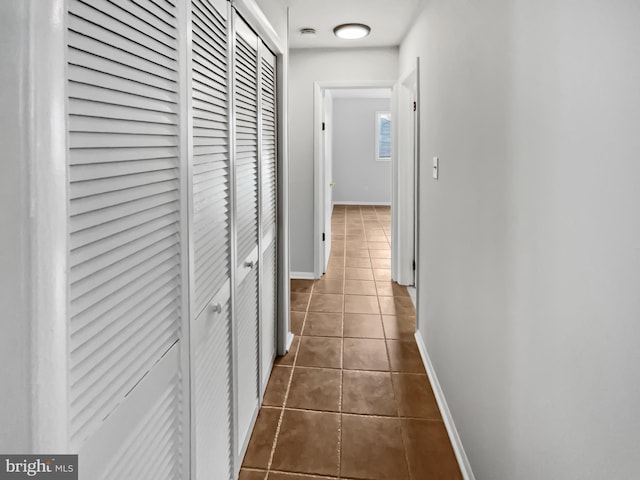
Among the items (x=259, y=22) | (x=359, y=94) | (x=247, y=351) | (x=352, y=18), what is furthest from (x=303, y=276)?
(x=359, y=94)

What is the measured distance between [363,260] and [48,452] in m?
4.95

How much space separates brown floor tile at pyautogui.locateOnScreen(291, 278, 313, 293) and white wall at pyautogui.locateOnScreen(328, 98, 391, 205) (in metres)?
6.11

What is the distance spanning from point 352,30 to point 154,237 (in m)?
3.14

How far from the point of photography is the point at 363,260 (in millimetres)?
5449

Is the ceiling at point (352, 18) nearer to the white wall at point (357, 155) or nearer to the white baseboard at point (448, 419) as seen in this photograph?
the white baseboard at point (448, 419)

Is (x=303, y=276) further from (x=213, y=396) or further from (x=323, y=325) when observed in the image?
(x=213, y=396)

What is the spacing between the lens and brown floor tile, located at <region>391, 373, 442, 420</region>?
7.39 ft

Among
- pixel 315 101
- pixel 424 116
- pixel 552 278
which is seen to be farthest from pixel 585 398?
pixel 315 101

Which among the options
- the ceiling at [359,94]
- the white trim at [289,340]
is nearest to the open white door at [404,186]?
the white trim at [289,340]

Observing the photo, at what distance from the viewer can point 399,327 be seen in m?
3.39

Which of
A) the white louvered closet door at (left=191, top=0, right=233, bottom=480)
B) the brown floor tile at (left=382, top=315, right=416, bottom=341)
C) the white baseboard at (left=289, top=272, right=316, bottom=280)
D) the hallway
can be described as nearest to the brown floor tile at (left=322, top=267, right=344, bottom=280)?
the white baseboard at (left=289, top=272, right=316, bottom=280)

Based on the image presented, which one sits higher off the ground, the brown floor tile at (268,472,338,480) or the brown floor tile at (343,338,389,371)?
the brown floor tile at (343,338,389,371)

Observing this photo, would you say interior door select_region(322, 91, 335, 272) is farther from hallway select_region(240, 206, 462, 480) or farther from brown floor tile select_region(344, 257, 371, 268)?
hallway select_region(240, 206, 462, 480)

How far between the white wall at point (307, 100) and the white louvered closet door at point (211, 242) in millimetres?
2868
